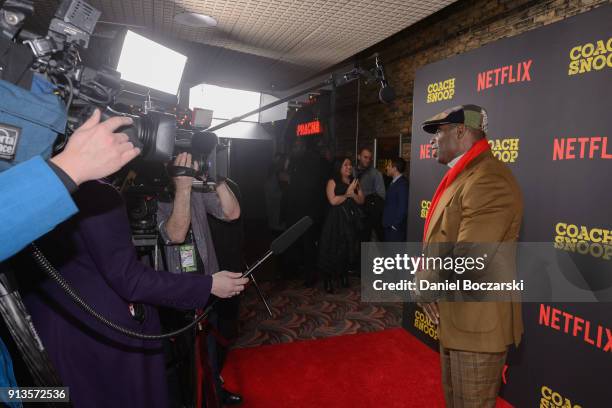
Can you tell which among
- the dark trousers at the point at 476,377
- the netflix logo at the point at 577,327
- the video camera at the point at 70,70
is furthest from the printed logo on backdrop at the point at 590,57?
the video camera at the point at 70,70

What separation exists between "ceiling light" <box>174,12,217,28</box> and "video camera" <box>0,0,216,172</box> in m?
2.66

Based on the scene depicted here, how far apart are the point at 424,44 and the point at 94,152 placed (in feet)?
16.7

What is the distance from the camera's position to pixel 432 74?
3139mm

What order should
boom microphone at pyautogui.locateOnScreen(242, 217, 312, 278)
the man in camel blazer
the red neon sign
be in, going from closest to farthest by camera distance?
boom microphone at pyautogui.locateOnScreen(242, 217, 312, 278)
the man in camel blazer
the red neon sign

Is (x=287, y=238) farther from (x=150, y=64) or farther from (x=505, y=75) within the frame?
(x=150, y=64)

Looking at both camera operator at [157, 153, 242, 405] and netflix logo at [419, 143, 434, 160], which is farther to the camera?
netflix logo at [419, 143, 434, 160]

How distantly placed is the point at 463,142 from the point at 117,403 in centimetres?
169

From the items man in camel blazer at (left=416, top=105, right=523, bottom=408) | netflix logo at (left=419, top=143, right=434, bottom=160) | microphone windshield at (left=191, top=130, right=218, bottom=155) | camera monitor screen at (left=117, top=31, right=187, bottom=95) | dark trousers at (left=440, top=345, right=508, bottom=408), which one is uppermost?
camera monitor screen at (left=117, top=31, right=187, bottom=95)

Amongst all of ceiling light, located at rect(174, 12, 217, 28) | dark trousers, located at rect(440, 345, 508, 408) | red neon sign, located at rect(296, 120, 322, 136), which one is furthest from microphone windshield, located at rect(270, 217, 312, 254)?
red neon sign, located at rect(296, 120, 322, 136)

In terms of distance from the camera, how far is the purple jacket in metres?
0.91

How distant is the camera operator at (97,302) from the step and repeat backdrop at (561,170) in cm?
213

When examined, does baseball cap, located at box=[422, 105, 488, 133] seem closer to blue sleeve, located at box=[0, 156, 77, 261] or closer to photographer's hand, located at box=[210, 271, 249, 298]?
photographer's hand, located at box=[210, 271, 249, 298]

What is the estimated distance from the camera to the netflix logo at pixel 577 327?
6.13ft

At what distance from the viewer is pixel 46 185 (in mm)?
607
